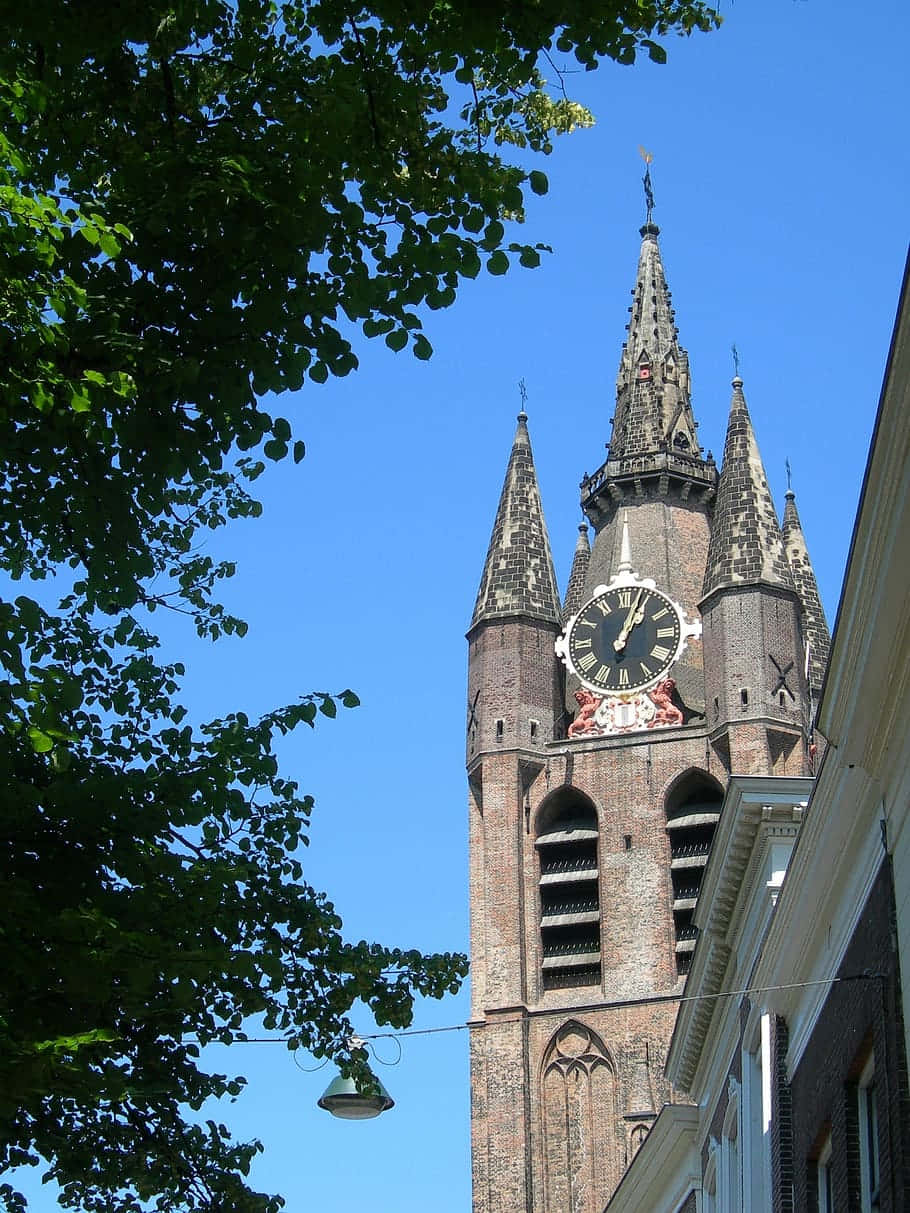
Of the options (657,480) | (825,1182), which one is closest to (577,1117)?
(657,480)

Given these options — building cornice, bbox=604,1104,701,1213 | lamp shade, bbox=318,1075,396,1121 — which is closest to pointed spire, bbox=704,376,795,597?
building cornice, bbox=604,1104,701,1213

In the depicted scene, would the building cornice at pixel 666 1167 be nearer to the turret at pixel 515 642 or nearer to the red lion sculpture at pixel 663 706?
the turret at pixel 515 642

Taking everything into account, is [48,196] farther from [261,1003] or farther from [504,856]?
[504,856]

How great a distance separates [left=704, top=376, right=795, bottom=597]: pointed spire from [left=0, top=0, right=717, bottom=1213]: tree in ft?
154

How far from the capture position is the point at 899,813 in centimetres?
1345

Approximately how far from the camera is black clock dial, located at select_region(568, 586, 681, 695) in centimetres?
5828

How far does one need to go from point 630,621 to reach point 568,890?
7.12 metres

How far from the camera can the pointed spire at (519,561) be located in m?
59.4

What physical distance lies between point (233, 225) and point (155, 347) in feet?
2.22

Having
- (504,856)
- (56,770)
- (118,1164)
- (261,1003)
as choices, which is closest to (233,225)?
(56,770)

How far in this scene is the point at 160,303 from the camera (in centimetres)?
1102

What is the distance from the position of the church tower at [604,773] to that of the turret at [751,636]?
0.06m

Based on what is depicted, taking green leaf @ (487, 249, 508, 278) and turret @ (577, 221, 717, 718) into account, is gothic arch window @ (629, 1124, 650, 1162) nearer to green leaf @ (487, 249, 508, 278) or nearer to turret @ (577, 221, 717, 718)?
turret @ (577, 221, 717, 718)

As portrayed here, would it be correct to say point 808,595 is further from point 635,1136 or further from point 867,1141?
point 867,1141
